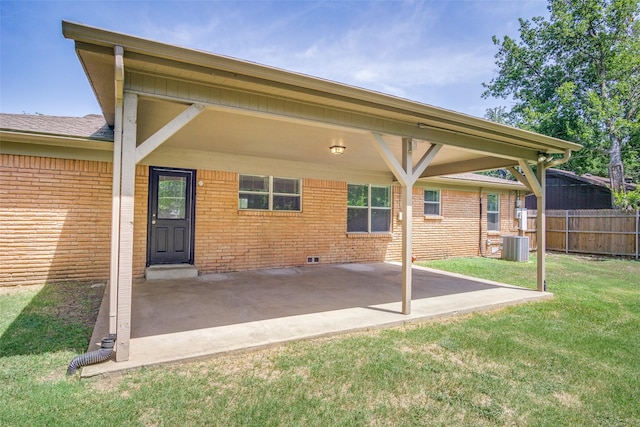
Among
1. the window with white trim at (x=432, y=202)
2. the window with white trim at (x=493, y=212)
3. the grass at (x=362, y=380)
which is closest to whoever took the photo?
the grass at (x=362, y=380)

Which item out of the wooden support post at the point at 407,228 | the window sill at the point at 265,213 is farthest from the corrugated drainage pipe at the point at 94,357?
the window sill at the point at 265,213

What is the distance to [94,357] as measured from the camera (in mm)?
2986

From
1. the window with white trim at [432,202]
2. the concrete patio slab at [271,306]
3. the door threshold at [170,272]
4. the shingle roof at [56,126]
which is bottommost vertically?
the concrete patio slab at [271,306]

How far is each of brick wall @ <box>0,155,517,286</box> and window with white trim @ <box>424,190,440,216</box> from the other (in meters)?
0.17

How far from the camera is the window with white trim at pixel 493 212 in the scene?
12102mm

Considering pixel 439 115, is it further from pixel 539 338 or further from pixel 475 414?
pixel 475 414

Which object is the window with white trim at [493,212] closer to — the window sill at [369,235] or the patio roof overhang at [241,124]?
the window sill at [369,235]

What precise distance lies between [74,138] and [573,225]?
15780 millimetres

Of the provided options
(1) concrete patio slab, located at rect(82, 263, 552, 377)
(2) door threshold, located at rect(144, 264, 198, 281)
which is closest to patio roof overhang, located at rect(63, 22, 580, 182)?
(2) door threshold, located at rect(144, 264, 198, 281)

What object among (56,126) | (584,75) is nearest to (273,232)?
(56,126)

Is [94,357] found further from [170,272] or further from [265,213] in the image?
[265,213]

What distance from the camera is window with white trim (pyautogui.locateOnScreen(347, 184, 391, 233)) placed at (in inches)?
372

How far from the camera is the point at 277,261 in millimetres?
8297

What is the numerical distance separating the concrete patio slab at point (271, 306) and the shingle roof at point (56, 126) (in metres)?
2.73
